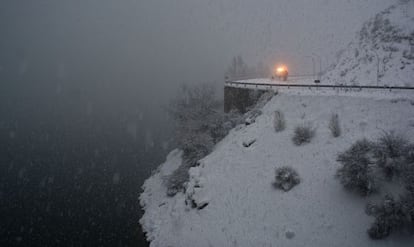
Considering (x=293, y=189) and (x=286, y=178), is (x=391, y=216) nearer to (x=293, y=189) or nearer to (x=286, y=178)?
(x=293, y=189)

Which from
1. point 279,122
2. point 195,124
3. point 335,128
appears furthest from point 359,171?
point 195,124

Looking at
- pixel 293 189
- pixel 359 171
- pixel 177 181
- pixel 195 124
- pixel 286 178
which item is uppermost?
pixel 359 171

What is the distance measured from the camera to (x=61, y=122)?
223 feet

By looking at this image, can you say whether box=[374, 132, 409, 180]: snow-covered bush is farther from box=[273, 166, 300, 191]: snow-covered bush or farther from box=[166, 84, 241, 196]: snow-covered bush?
box=[166, 84, 241, 196]: snow-covered bush

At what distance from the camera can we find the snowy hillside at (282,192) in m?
12.4

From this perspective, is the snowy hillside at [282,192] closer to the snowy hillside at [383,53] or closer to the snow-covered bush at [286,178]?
the snow-covered bush at [286,178]

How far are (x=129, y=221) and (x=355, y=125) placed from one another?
1915 centimetres

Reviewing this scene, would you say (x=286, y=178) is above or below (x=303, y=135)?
below

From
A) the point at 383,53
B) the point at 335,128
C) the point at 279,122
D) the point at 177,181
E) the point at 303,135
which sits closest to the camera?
the point at 335,128

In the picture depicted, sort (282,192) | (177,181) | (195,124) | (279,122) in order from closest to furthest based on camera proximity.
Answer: (282,192) → (279,122) → (177,181) → (195,124)

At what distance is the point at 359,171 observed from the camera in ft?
40.2

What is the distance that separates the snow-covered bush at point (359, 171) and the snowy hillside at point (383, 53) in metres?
11.9

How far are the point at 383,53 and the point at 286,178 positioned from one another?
64.5 ft

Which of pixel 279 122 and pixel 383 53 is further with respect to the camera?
pixel 383 53
